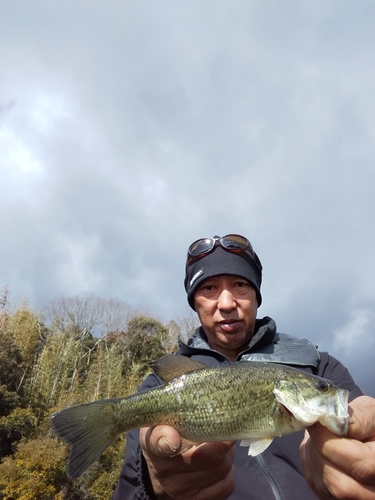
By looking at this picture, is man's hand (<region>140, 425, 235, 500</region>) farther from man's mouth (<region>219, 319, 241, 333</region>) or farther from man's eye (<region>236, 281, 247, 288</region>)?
man's eye (<region>236, 281, 247, 288</region>)

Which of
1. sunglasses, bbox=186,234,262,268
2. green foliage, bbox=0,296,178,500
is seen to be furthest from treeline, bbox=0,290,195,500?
sunglasses, bbox=186,234,262,268

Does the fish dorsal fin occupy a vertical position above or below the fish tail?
above

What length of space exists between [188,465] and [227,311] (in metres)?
1.54

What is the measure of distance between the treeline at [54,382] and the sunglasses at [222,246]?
1392cm

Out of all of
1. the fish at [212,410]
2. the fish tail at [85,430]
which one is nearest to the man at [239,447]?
the fish at [212,410]

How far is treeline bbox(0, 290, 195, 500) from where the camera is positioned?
17906mm

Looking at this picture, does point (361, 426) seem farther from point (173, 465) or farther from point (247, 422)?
point (173, 465)

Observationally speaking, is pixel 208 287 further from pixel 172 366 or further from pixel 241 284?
pixel 172 366

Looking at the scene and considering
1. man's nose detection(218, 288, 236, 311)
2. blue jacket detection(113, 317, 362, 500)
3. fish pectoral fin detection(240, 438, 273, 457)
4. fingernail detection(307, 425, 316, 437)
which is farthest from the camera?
man's nose detection(218, 288, 236, 311)

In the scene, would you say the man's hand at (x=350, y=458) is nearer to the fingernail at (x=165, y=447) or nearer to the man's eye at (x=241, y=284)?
the fingernail at (x=165, y=447)

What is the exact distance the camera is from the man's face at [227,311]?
332cm

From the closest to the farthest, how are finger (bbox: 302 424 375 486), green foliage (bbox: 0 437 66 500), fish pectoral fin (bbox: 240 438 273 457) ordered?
finger (bbox: 302 424 375 486), fish pectoral fin (bbox: 240 438 273 457), green foliage (bbox: 0 437 66 500)

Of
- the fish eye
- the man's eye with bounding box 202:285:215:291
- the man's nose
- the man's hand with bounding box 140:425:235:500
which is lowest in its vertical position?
the man's hand with bounding box 140:425:235:500

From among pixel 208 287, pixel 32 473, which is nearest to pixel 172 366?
pixel 208 287
